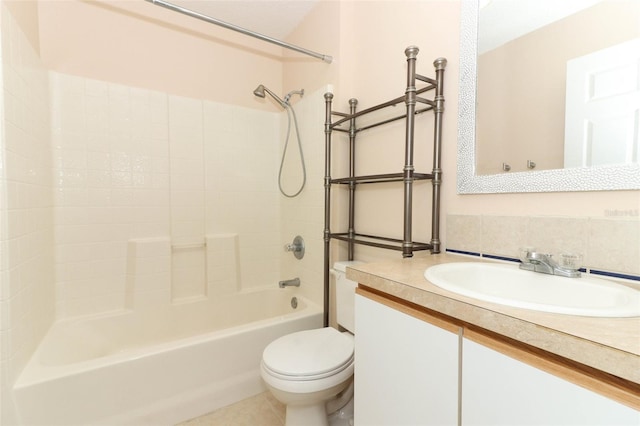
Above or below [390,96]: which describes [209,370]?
below

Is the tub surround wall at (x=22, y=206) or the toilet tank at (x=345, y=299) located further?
the toilet tank at (x=345, y=299)

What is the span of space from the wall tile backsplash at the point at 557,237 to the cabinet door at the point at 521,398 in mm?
510

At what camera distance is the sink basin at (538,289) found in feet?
1.94

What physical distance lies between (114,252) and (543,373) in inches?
83.8

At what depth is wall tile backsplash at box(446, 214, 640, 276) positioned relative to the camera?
0.78 meters

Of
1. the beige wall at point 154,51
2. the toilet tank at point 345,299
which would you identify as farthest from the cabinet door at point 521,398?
the beige wall at point 154,51

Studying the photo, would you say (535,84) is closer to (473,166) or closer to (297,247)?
(473,166)

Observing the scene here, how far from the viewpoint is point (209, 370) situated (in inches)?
57.8

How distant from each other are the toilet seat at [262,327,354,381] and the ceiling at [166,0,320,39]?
199cm

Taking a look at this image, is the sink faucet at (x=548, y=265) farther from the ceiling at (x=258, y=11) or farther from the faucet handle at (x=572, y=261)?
the ceiling at (x=258, y=11)

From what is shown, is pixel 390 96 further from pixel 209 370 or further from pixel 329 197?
pixel 209 370

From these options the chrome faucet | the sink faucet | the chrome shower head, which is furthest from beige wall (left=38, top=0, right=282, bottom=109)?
the sink faucet

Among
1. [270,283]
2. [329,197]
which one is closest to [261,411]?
[270,283]

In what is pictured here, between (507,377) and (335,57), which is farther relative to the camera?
(335,57)
